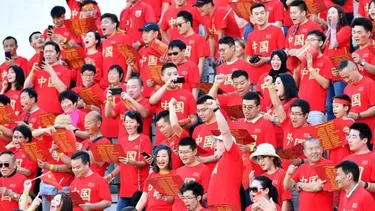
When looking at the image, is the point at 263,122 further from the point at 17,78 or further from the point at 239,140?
the point at 17,78

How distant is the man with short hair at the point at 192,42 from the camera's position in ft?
52.3

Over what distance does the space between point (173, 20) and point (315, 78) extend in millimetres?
2771

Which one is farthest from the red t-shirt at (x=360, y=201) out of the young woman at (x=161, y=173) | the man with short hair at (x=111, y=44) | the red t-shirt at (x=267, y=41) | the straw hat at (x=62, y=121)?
the man with short hair at (x=111, y=44)

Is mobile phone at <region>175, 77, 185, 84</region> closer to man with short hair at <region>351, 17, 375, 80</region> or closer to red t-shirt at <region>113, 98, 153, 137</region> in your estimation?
red t-shirt at <region>113, 98, 153, 137</region>

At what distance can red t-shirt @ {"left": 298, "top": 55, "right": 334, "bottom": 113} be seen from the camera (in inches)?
574

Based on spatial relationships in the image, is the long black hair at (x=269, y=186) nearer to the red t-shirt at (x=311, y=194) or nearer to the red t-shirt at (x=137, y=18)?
the red t-shirt at (x=311, y=194)

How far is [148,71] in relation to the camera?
51.9ft

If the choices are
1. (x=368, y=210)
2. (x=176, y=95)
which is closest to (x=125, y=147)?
(x=176, y=95)

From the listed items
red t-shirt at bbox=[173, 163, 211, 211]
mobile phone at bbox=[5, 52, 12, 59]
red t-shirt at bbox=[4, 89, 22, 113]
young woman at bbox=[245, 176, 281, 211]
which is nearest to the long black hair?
young woman at bbox=[245, 176, 281, 211]

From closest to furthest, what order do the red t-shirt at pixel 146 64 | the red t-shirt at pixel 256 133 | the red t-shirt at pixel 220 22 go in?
the red t-shirt at pixel 256 133
the red t-shirt at pixel 146 64
the red t-shirt at pixel 220 22

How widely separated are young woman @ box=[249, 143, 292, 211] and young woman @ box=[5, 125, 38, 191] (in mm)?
3031

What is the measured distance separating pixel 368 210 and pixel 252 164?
67.1 inches

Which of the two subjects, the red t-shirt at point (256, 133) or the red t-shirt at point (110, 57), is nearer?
the red t-shirt at point (256, 133)

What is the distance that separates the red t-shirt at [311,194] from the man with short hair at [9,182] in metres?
3.19
